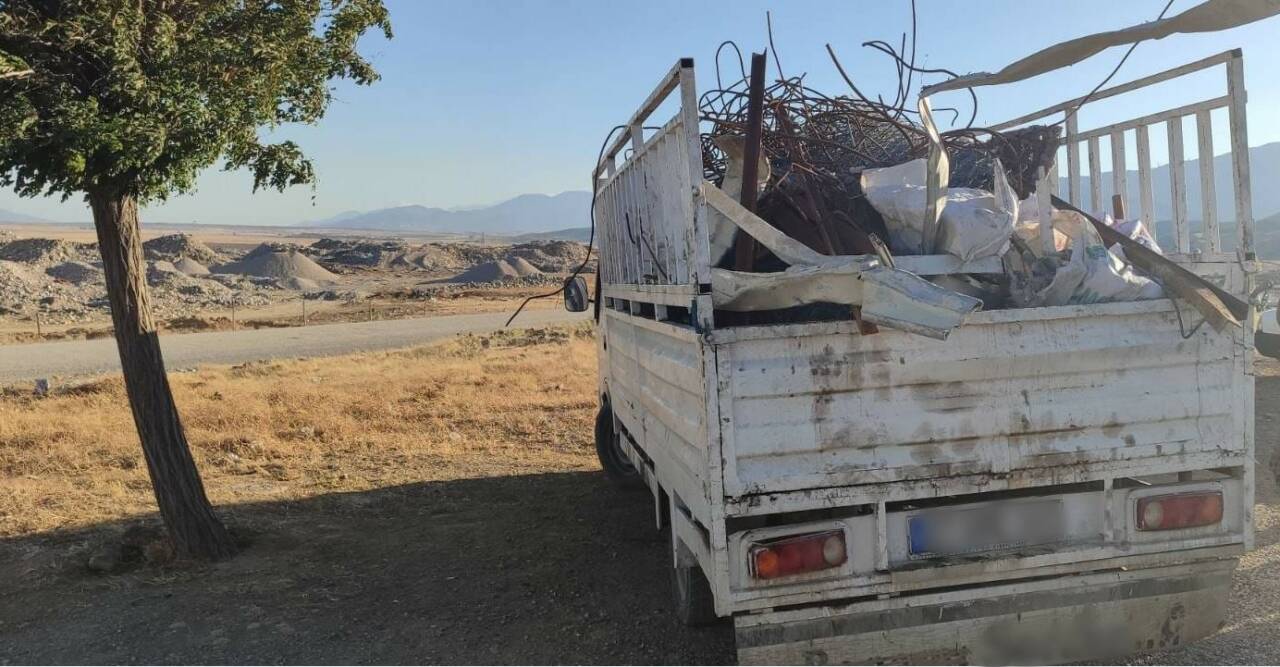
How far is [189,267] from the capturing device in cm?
5925

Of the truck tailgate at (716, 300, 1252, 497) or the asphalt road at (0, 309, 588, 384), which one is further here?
the asphalt road at (0, 309, 588, 384)

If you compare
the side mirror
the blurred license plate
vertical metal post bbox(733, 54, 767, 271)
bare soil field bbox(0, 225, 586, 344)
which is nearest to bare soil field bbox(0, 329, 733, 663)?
the blurred license plate

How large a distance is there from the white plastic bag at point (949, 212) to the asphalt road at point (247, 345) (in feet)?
50.0

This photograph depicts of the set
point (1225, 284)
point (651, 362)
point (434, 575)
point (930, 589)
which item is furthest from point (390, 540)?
point (1225, 284)

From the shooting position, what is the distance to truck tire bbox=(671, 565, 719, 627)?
4109 millimetres

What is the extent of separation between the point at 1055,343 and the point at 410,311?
3843 cm

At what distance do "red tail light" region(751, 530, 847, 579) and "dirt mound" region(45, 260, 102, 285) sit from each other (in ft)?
175

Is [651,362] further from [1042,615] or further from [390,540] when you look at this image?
[390,540]

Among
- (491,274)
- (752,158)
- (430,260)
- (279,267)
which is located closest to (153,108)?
(752,158)

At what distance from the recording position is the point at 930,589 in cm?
328

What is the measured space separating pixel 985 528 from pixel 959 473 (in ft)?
0.81

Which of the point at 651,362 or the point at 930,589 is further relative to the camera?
the point at 651,362

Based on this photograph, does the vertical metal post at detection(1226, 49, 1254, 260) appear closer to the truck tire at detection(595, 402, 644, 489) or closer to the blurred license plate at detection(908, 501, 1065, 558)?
the blurred license plate at detection(908, 501, 1065, 558)

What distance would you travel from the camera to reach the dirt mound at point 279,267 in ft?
196
